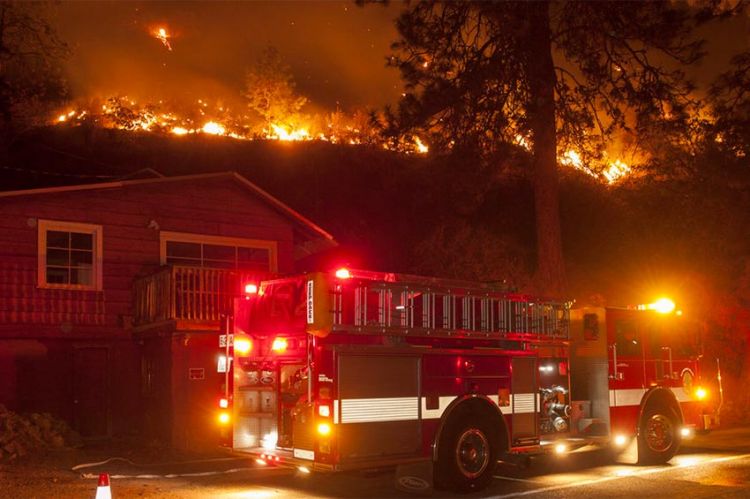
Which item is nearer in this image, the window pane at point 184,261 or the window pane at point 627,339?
the window pane at point 627,339

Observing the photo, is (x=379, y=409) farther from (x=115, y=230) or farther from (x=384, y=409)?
(x=115, y=230)

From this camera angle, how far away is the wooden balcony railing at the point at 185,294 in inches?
623

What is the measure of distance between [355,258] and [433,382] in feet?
90.5

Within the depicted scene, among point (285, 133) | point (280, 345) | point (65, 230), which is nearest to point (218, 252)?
point (65, 230)

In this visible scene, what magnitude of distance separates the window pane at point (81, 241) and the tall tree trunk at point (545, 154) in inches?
392

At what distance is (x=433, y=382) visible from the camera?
31.0ft

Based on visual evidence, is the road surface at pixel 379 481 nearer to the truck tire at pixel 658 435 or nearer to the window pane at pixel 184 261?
the truck tire at pixel 658 435

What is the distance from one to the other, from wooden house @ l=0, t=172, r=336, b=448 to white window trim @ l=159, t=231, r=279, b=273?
3 cm

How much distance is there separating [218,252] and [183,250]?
2.79ft

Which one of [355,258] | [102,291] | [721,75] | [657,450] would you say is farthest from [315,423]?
[355,258]

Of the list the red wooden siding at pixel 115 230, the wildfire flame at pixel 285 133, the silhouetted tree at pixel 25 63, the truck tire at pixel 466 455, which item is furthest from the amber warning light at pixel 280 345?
the wildfire flame at pixel 285 133

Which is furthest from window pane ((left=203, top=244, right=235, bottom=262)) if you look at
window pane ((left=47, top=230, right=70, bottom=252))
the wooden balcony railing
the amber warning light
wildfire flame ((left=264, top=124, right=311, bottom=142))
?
wildfire flame ((left=264, top=124, right=311, bottom=142))

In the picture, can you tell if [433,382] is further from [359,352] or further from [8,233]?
[8,233]

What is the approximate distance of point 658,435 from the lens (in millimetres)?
12047
